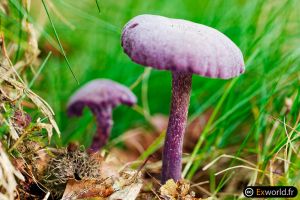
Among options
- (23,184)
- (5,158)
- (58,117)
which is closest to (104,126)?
(58,117)

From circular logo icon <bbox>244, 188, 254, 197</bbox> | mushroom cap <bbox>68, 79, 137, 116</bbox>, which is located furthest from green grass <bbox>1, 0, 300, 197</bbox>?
mushroom cap <bbox>68, 79, 137, 116</bbox>

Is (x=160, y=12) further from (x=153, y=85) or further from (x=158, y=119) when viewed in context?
(x=158, y=119)

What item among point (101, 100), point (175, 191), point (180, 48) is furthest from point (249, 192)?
point (101, 100)

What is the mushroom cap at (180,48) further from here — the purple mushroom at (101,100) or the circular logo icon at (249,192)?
the purple mushroom at (101,100)

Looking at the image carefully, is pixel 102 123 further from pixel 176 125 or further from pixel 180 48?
pixel 180 48

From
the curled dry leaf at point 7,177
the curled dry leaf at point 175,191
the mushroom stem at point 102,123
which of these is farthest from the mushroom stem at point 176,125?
the mushroom stem at point 102,123

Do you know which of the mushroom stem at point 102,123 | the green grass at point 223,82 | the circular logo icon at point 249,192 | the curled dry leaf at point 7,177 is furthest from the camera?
the mushroom stem at point 102,123
